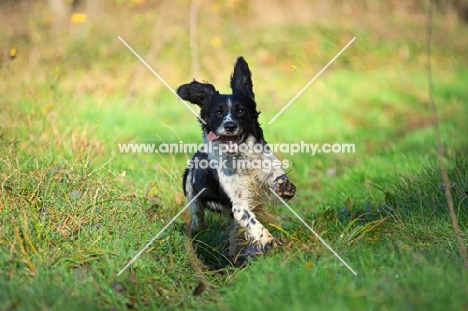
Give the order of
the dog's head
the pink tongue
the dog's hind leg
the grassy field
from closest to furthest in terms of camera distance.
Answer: the grassy field
the dog's head
the pink tongue
the dog's hind leg

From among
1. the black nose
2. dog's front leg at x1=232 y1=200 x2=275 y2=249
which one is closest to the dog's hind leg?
Answer: dog's front leg at x1=232 y1=200 x2=275 y2=249

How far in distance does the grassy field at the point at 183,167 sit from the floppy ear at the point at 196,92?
707 millimetres

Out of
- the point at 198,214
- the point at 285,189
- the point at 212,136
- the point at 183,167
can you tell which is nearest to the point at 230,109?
the point at 212,136

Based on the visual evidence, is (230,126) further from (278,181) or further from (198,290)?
(198,290)

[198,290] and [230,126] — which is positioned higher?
[230,126]

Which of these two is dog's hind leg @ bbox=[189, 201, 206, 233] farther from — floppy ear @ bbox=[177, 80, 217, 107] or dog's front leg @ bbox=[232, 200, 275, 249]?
floppy ear @ bbox=[177, 80, 217, 107]

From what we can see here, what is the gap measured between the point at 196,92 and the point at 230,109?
49cm

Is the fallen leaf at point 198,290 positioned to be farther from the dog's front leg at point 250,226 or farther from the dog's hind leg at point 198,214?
the dog's hind leg at point 198,214

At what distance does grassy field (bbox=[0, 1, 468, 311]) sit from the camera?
338 centimetres

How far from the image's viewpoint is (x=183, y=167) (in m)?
6.32

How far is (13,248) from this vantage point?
361cm

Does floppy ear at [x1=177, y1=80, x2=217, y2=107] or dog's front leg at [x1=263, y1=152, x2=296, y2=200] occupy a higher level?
floppy ear at [x1=177, y1=80, x2=217, y2=107]

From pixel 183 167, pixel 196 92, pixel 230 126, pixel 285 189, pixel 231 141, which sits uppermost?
pixel 196 92

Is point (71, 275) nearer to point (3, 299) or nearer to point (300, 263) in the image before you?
point (3, 299)
